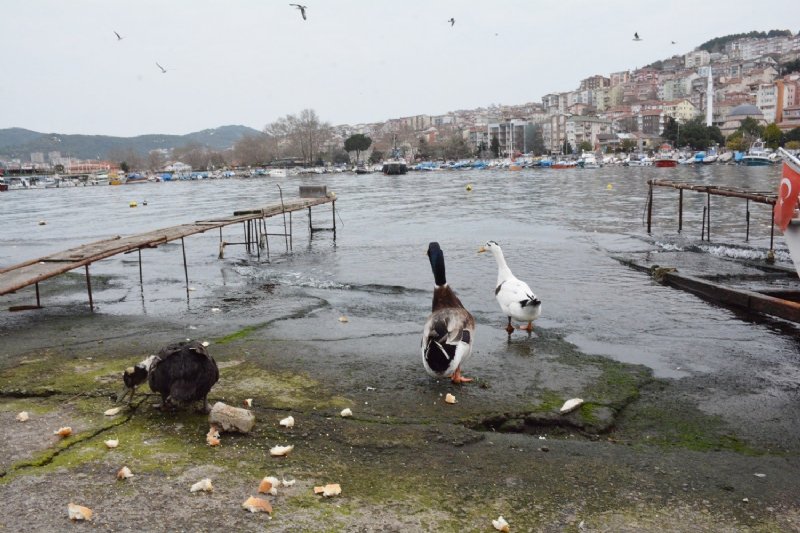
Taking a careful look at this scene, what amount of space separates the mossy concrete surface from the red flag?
384cm

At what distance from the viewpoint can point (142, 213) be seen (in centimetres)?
4381

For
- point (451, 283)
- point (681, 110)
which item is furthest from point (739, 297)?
point (681, 110)

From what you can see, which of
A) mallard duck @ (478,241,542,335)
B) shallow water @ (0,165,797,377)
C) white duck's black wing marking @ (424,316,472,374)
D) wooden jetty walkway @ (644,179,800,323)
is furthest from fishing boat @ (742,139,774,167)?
white duck's black wing marking @ (424,316,472,374)

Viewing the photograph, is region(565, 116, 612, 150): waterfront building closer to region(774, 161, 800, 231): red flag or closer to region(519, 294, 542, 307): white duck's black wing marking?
region(774, 161, 800, 231): red flag

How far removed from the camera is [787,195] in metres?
9.22

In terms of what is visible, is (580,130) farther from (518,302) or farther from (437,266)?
(437,266)

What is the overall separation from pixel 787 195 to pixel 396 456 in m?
7.32

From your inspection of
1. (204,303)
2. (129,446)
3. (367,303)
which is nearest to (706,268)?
(367,303)

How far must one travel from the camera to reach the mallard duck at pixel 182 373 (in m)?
5.46

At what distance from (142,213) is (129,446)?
41.9m

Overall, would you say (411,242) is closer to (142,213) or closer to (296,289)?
(296,289)

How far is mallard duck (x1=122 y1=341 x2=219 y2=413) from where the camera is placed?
5.46 meters

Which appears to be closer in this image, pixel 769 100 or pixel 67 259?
pixel 67 259

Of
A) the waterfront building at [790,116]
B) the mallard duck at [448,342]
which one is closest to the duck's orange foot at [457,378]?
the mallard duck at [448,342]
